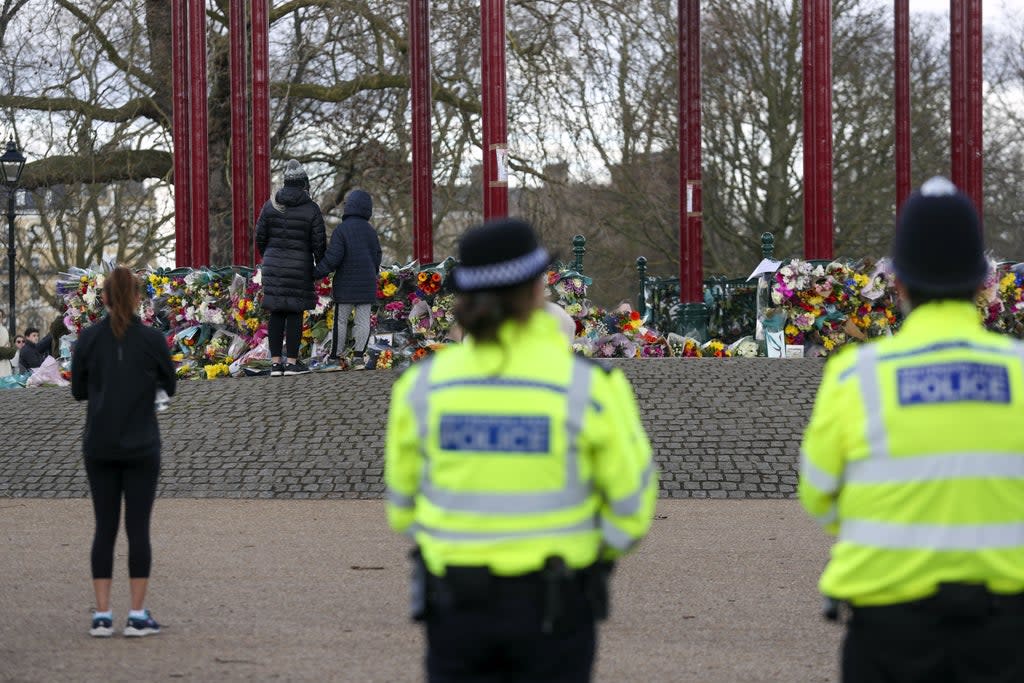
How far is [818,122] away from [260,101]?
599 centimetres

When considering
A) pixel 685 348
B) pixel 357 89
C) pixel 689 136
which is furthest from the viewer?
pixel 357 89

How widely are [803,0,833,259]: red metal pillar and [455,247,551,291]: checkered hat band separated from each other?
14804 millimetres

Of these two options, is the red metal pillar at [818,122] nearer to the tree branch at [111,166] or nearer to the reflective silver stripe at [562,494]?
the tree branch at [111,166]

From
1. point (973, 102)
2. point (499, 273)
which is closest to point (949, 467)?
point (499, 273)

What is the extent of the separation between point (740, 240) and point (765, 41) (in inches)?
152

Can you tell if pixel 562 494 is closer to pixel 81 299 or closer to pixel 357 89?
pixel 81 299

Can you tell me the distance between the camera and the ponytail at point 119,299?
293 inches

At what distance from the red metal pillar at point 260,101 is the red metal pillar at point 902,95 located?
7834 mm

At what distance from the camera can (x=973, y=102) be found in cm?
2005

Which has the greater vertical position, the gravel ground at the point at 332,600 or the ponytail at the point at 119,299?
the ponytail at the point at 119,299

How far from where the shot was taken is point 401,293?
55.9 feet

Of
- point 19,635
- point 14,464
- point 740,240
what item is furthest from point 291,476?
point 740,240

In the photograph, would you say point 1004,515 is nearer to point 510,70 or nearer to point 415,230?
point 415,230

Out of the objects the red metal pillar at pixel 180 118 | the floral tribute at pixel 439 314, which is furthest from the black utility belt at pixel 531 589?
the red metal pillar at pixel 180 118
